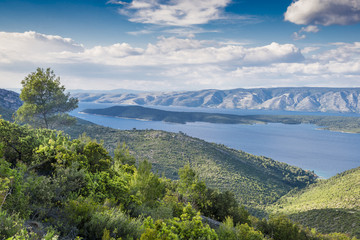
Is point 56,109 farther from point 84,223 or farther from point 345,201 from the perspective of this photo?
point 345,201

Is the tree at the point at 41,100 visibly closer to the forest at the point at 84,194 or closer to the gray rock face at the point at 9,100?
the forest at the point at 84,194

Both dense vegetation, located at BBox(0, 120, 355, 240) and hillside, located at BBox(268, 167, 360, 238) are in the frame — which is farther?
hillside, located at BBox(268, 167, 360, 238)

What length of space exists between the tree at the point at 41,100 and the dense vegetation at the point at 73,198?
12641 millimetres

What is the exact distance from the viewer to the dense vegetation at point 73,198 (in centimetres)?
817

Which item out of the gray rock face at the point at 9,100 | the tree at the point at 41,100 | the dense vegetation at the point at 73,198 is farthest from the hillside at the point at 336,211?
the gray rock face at the point at 9,100

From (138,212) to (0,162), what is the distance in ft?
25.2

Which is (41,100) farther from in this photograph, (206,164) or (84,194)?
(206,164)

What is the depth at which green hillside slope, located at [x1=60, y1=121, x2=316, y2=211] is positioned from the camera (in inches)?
3361

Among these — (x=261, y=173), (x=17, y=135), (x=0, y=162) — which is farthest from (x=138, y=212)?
(x=261, y=173)

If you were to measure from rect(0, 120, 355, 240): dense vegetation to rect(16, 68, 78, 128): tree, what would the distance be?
12.6m

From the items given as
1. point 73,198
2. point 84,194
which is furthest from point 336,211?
point 73,198

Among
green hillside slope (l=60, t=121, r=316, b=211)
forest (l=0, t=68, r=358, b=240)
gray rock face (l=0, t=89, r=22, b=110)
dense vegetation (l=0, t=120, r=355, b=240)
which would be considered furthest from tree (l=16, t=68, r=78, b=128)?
gray rock face (l=0, t=89, r=22, b=110)

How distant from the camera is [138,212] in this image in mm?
13961

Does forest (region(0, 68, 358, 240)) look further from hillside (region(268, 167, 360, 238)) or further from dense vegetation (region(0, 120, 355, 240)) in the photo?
hillside (region(268, 167, 360, 238))
